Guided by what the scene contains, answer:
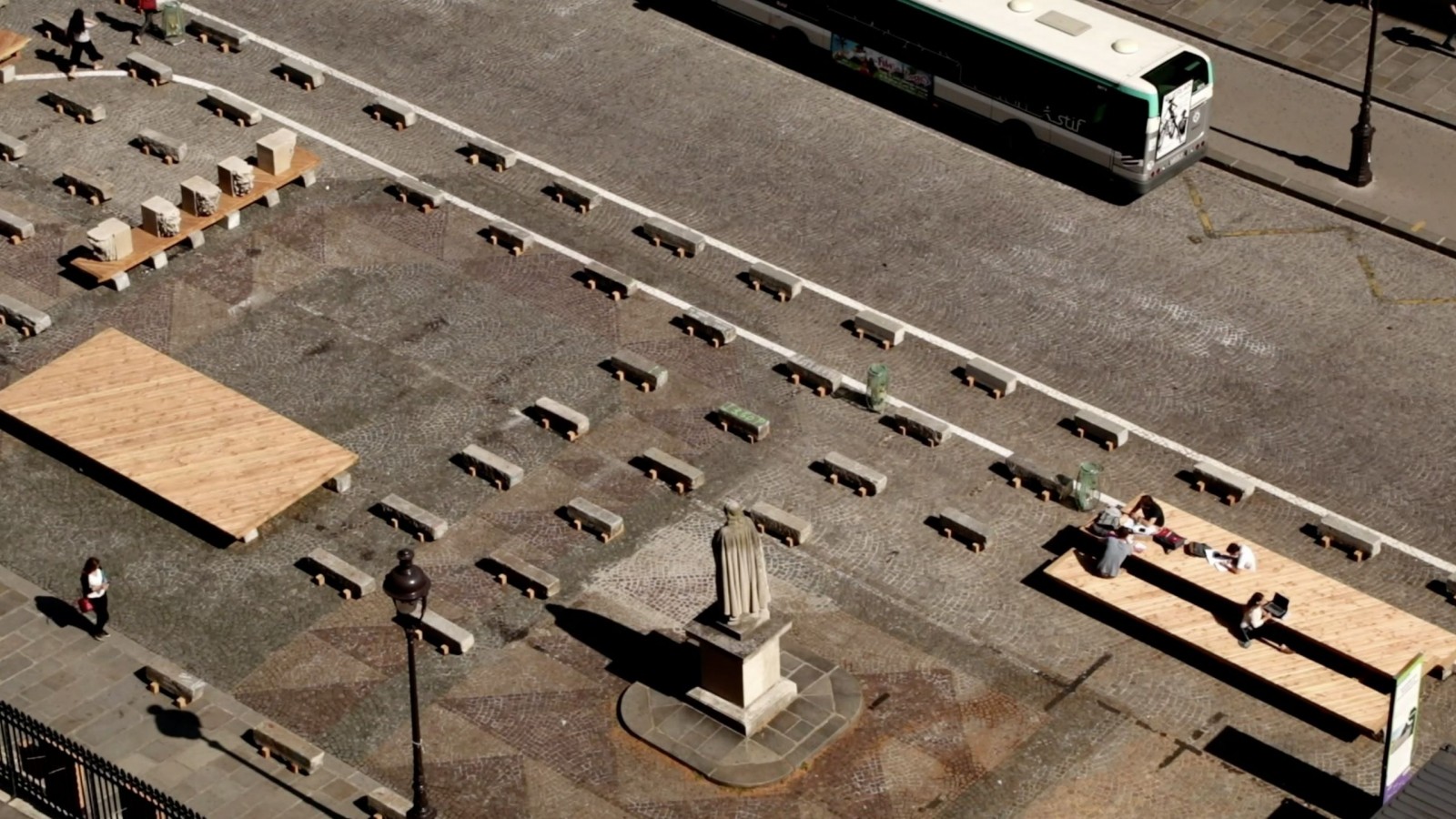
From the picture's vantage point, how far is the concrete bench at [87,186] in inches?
1946

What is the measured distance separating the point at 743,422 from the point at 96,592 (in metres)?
11.1

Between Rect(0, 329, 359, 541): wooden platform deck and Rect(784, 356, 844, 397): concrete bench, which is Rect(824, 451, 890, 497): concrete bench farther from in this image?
Rect(0, 329, 359, 541): wooden platform deck

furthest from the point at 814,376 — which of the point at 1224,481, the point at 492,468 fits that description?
the point at 1224,481

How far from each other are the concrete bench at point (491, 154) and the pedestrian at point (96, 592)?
14204mm

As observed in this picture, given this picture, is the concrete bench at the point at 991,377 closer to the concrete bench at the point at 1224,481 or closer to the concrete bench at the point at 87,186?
the concrete bench at the point at 1224,481

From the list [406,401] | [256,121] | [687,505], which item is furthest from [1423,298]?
[256,121]

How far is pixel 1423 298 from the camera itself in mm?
47688

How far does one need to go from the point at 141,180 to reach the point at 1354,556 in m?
24.1

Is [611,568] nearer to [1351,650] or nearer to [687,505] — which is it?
[687,505]

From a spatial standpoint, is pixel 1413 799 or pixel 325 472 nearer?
pixel 1413 799

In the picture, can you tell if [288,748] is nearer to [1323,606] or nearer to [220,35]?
[1323,606]

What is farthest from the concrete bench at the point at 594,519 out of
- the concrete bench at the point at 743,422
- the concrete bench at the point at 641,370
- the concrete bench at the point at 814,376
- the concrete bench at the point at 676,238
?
the concrete bench at the point at 676,238

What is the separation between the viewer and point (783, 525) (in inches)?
1624

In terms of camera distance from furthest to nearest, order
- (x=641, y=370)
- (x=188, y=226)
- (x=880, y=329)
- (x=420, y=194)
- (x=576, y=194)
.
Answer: (x=576, y=194), (x=420, y=194), (x=188, y=226), (x=880, y=329), (x=641, y=370)
